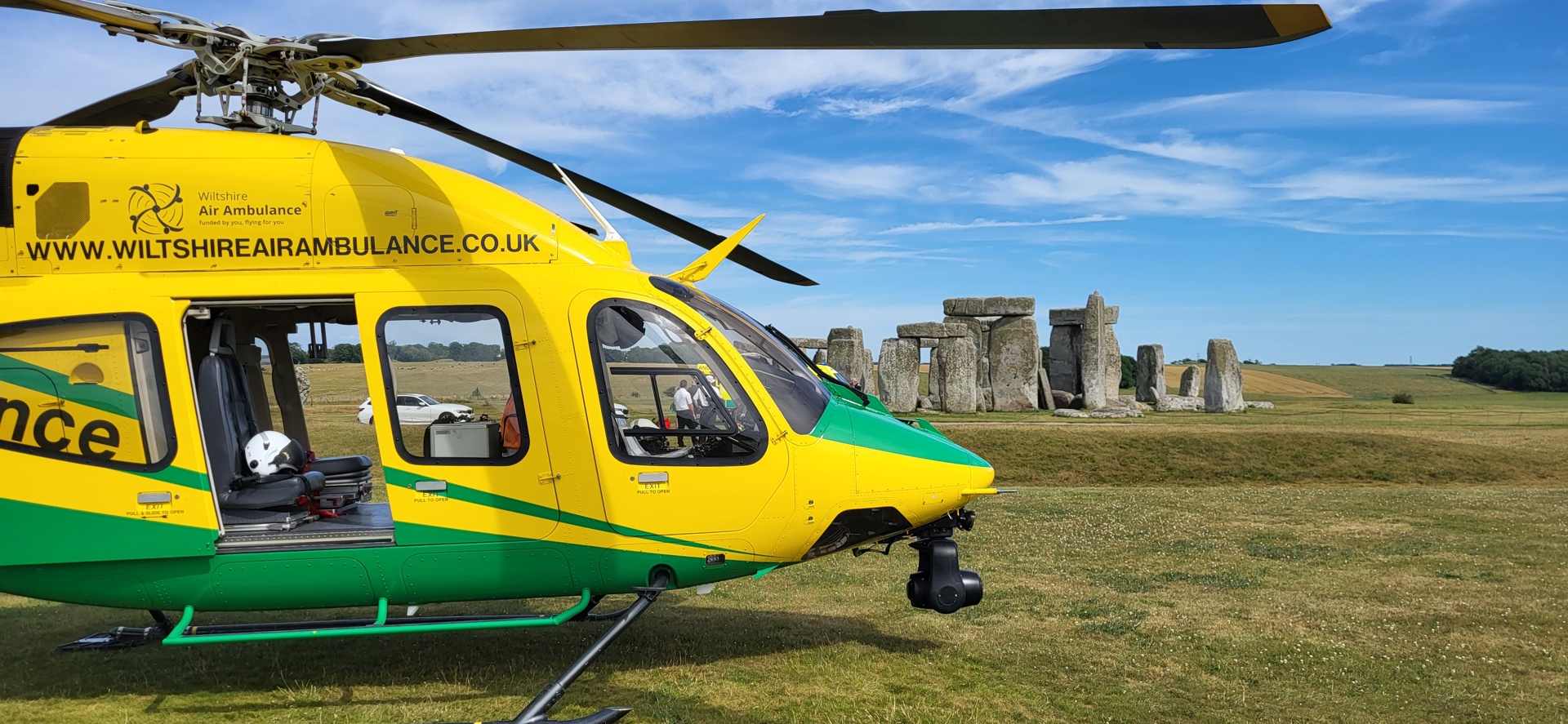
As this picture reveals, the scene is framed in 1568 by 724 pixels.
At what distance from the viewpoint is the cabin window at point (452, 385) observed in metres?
5.94

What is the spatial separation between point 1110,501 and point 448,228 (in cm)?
1139

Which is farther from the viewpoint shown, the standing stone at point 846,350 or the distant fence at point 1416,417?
the standing stone at point 846,350

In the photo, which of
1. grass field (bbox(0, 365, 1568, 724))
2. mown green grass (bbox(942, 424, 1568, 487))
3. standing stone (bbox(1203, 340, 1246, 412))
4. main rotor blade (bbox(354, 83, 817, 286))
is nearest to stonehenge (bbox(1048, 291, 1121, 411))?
standing stone (bbox(1203, 340, 1246, 412))

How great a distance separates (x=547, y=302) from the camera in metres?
6.00

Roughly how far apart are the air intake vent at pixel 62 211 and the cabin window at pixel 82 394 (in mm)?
541

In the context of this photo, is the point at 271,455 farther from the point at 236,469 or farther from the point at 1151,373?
the point at 1151,373

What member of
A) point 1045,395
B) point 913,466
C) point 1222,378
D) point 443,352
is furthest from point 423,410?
point 1222,378

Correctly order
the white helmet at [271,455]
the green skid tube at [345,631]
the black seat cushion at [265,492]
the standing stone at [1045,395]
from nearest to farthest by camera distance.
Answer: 1. the green skid tube at [345,631]
2. the black seat cushion at [265,492]
3. the white helmet at [271,455]
4. the standing stone at [1045,395]

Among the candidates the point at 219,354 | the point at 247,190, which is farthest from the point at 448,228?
the point at 219,354

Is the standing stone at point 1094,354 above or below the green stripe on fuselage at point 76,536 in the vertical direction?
above

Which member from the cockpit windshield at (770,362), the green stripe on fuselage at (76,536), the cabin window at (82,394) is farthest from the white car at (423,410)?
the cockpit windshield at (770,362)

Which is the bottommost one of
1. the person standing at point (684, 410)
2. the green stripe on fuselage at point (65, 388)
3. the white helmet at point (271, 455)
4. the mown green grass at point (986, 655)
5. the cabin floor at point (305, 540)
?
the mown green grass at point (986, 655)

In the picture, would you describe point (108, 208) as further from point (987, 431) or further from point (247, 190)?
point (987, 431)

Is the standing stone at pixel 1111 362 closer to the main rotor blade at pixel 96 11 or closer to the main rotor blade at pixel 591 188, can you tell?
the main rotor blade at pixel 591 188
